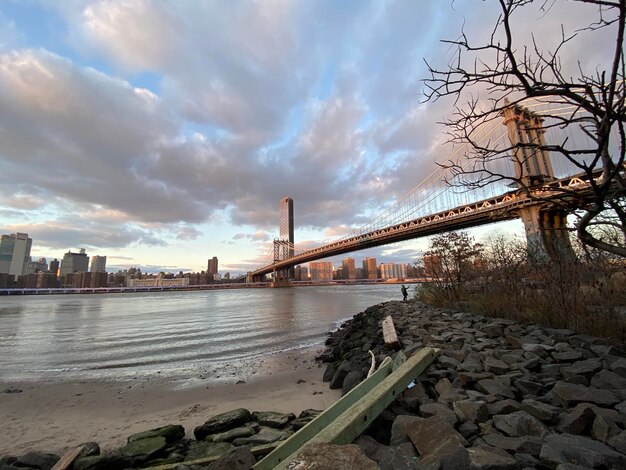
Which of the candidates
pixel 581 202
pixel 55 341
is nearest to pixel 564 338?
pixel 581 202

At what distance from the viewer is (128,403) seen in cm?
518

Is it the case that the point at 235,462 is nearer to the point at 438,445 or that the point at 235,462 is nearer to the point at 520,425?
the point at 438,445

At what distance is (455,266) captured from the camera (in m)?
11.5

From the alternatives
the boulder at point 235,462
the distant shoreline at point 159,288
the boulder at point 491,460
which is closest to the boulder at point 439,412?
the boulder at point 491,460

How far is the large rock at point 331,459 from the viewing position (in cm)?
185

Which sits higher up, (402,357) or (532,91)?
(532,91)

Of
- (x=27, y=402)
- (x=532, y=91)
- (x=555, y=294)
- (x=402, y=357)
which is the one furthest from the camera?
(x=555, y=294)

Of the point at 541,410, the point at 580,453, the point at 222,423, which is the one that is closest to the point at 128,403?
the point at 222,423

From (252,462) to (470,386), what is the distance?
2567mm

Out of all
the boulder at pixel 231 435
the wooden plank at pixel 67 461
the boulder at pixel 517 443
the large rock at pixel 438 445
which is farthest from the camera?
the boulder at pixel 231 435

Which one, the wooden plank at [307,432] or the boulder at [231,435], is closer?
the wooden plank at [307,432]

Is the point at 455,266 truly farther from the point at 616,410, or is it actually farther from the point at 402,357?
the point at 616,410

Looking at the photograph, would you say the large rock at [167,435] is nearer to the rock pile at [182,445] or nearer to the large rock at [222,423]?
the rock pile at [182,445]

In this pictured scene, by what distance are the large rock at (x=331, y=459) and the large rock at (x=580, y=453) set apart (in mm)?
1204
